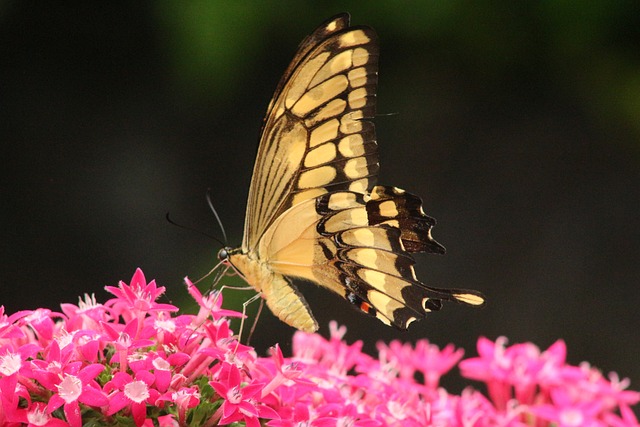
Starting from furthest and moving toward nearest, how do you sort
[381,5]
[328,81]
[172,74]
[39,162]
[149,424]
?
1. [39,162]
2. [172,74]
3. [381,5]
4. [328,81]
5. [149,424]

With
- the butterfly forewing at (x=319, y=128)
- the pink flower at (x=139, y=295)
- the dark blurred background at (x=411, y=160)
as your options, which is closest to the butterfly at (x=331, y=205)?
the butterfly forewing at (x=319, y=128)

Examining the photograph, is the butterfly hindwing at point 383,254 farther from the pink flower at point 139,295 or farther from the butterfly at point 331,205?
the pink flower at point 139,295

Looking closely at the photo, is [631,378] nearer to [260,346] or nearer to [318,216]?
[260,346]

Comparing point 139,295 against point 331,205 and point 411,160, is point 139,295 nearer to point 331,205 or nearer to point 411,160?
point 331,205

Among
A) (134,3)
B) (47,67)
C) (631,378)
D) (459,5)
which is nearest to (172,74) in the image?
(134,3)

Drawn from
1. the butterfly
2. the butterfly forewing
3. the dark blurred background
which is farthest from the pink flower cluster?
the dark blurred background
